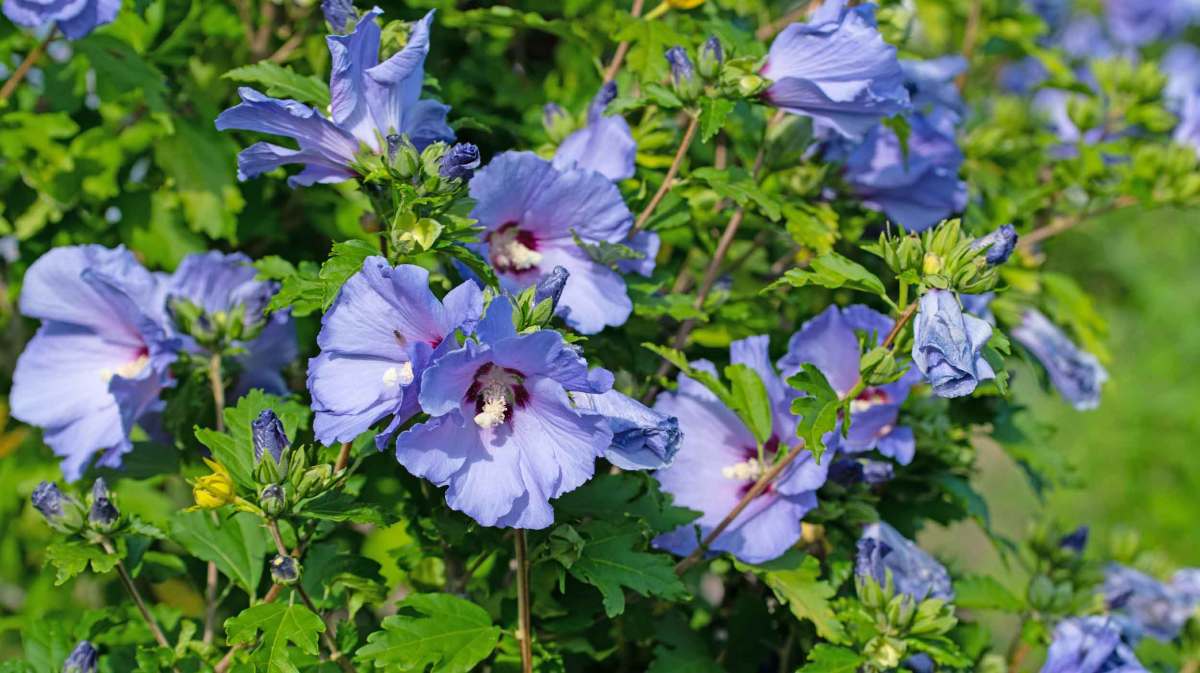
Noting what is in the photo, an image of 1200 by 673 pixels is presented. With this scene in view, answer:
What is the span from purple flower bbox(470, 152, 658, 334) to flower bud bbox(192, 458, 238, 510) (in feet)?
1.31

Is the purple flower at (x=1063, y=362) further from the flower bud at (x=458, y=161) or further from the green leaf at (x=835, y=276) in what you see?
the flower bud at (x=458, y=161)

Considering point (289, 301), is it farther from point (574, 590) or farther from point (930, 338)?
point (930, 338)

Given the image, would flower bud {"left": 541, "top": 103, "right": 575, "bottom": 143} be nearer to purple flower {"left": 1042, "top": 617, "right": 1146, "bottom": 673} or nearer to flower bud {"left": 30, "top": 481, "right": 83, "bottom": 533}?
flower bud {"left": 30, "top": 481, "right": 83, "bottom": 533}

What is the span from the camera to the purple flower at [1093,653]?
1.69 metres

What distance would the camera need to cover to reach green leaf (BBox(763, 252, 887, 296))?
1371 millimetres

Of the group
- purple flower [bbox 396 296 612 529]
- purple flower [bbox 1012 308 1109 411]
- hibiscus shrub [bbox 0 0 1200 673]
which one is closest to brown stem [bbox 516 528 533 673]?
hibiscus shrub [bbox 0 0 1200 673]

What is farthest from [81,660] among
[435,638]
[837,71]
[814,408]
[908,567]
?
[837,71]

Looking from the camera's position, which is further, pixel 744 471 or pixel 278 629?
pixel 744 471

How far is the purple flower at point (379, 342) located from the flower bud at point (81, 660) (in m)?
0.53

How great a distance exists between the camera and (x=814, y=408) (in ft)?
4.55

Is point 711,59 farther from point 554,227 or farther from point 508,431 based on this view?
point 508,431

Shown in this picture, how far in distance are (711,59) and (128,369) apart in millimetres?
985

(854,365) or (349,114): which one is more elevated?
(349,114)

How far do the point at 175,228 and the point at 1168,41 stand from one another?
20.7 feet
